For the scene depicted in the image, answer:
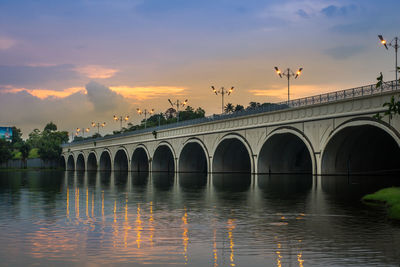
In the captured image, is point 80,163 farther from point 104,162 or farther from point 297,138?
point 297,138

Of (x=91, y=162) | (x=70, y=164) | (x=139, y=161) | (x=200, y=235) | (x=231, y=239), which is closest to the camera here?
(x=231, y=239)

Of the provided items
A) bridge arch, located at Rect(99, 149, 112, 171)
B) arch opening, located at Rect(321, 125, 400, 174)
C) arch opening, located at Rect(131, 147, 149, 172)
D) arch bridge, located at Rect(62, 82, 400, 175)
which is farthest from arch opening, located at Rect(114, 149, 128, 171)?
arch opening, located at Rect(321, 125, 400, 174)

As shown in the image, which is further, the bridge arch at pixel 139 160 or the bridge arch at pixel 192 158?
the bridge arch at pixel 139 160

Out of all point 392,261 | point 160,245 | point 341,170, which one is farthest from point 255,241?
point 341,170

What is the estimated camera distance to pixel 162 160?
344 ft

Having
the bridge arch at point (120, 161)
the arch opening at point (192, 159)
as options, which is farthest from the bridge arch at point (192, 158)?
the bridge arch at point (120, 161)

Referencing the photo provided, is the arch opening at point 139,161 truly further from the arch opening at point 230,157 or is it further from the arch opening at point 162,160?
the arch opening at point 230,157

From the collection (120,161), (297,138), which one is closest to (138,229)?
(297,138)

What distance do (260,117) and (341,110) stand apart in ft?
50.5

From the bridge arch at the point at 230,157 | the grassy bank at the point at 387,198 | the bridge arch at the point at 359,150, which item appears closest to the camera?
the grassy bank at the point at 387,198

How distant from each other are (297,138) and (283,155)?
3.18 metres

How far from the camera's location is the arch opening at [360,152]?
178 feet

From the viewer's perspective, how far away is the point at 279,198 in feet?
104

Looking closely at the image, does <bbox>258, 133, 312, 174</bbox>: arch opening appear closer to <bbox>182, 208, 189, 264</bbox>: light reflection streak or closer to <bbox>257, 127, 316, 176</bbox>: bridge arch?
<bbox>257, 127, 316, 176</bbox>: bridge arch
